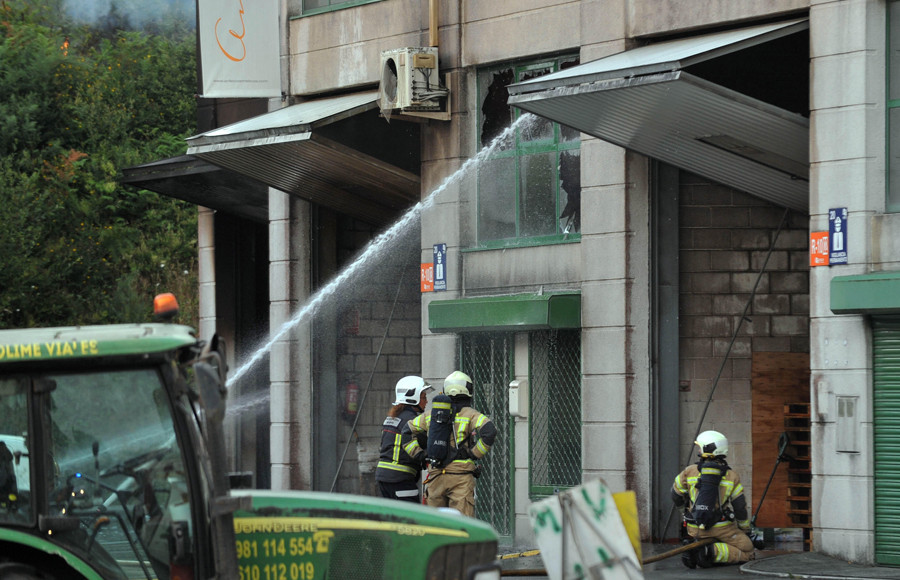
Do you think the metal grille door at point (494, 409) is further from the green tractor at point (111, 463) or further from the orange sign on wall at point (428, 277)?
the green tractor at point (111, 463)

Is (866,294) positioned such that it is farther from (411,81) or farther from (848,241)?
(411,81)

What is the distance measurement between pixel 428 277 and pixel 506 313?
6.21 feet

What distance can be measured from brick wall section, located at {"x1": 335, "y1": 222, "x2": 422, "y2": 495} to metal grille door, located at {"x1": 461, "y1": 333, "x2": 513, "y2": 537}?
130 inches

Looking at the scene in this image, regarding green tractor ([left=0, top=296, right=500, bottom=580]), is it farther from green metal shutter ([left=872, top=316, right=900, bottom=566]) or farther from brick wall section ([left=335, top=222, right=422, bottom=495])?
brick wall section ([left=335, top=222, right=422, bottom=495])

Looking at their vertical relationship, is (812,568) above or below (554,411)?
below

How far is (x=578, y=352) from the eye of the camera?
16719 millimetres

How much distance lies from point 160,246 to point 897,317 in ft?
90.5

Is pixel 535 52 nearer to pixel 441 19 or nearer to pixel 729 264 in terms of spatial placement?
pixel 441 19

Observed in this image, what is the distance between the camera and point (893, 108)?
13.5 meters

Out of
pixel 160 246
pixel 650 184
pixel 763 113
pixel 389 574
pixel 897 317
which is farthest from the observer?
pixel 160 246

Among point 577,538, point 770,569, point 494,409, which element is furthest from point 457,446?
point 577,538

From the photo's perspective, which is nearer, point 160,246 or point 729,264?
point 729,264

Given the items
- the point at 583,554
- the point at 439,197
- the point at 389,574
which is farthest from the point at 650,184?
the point at 389,574

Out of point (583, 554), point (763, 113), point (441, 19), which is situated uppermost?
point (441, 19)
